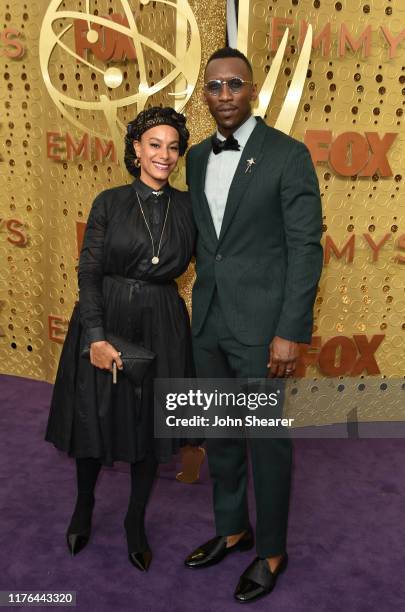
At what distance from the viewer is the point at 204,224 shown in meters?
2.39

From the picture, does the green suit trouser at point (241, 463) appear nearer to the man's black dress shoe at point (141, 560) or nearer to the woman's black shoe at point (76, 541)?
the man's black dress shoe at point (141, 560)

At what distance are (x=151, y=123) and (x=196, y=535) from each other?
1700 millimetres

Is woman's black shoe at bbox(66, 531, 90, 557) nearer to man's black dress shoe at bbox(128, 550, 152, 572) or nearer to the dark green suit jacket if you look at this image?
man's black dress shoe at bbox(128, 550, 152, 572)

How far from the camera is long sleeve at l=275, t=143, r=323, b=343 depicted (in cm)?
219

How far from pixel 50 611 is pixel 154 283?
122 centimetres

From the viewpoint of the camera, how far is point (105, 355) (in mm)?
2363

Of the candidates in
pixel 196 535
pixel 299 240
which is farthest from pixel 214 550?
pixel 299 240

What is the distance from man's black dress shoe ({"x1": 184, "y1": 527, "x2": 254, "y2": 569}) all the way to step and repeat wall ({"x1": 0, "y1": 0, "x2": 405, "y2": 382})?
1.35 metres

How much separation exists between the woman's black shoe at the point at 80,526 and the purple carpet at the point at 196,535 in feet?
0.14

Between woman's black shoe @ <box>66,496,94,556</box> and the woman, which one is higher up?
the woman

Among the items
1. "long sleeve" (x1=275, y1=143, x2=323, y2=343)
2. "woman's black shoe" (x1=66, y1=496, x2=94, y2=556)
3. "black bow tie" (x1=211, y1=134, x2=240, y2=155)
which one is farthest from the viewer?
"woman's black shoe" (x1=66, y1=496, x2=94, y2=556)

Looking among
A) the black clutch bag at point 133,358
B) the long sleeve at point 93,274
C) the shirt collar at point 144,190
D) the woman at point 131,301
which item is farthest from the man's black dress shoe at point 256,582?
the shirt collar at point 144,190

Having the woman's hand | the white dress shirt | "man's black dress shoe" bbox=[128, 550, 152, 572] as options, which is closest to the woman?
the woman's hand

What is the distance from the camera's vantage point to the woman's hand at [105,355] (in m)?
2.36
